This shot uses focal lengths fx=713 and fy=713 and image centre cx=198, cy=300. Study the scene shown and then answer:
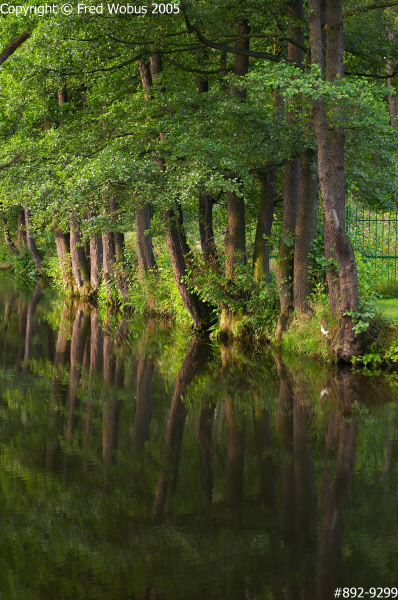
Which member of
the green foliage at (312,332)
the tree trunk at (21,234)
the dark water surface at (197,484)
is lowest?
the dark water surface at (197,484)

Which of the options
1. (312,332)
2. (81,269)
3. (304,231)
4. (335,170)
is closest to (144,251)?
(81,269)

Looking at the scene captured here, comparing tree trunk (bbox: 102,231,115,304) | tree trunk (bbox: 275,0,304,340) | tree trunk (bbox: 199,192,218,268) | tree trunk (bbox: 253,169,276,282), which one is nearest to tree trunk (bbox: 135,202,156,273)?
tree trunk (bbox: 102,231,115,304)

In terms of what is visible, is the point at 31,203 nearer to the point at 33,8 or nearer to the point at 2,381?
the point at 33,8

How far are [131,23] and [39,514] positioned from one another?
1149 centimetres

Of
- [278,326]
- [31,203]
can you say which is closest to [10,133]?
[31,203]

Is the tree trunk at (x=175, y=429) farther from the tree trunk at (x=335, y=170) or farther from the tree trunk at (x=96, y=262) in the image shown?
the tree trunk at (x=96, y=262)

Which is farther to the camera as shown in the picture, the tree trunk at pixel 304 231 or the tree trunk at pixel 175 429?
the tree trunk at pixel 304 231

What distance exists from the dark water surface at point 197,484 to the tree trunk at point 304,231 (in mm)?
2014

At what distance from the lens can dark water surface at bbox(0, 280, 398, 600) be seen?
5.21 metres

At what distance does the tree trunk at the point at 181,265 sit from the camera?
1775 centimetres

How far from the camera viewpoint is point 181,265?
18.2m

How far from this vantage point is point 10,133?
3278 centimetres

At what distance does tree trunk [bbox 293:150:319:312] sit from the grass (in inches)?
64.5

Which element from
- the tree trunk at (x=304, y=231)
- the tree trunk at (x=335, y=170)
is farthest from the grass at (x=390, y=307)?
the tree trunk at (x=304, y=231)
